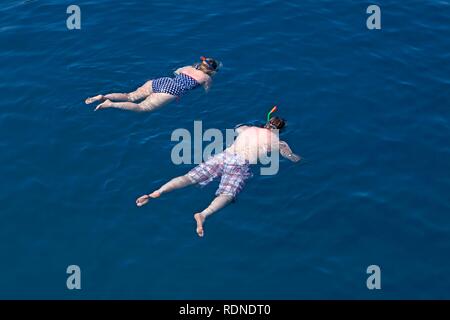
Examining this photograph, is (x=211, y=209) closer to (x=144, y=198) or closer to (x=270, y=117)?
(x=144, y=198)

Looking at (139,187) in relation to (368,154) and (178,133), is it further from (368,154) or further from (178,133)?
(368,154)

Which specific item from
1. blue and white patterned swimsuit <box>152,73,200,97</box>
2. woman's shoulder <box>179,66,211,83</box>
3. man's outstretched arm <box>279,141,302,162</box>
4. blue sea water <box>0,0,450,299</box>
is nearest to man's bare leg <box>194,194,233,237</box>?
blue sea water <box>0,0,450,299</box>

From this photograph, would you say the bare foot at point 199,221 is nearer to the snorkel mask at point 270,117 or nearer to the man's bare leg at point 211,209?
the man's bare leg at point 211,209

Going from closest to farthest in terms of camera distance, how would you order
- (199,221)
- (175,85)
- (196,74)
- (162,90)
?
(199,221)
(162,90)
(175,85)
(196,74)

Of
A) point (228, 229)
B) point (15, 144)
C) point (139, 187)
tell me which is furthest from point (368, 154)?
point (15, 144)

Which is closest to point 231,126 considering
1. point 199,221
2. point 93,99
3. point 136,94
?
point 136,94

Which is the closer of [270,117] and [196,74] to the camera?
[270,117]

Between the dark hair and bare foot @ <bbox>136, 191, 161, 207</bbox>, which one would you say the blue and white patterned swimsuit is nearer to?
the dark hair

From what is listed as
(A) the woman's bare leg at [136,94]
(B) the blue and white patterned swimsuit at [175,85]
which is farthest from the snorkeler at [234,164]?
(A) the woman's bare leg at [136,94]
